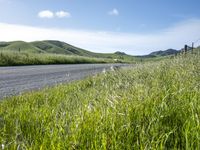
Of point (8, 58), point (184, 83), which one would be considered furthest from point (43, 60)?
point (184, 83)

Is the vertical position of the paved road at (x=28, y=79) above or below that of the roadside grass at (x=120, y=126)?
below

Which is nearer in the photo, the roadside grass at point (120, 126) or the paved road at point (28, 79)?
the roadside grass at point (120, 126)

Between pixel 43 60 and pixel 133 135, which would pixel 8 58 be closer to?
pixel 43 60

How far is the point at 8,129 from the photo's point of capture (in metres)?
4.25

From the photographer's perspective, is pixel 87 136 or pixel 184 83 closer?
pixel 87 136

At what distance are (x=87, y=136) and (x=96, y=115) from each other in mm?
549

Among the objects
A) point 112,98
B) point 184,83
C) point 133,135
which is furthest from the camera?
point 184,83

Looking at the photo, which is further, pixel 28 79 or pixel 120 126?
pixel 28 79

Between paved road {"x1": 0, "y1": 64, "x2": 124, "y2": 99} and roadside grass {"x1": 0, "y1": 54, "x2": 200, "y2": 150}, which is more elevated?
roadside grass {"x1": 0, "y1": 54, "x2": 200, "y2": 150}

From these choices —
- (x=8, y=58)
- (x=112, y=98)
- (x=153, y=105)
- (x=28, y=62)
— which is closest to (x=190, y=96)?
(x=153, y=105)

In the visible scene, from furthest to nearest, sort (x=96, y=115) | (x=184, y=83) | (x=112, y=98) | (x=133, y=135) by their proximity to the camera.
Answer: (x=184, y=83) → (x=112, y=98) → (x=96, y=115) → (x=133, y=135)

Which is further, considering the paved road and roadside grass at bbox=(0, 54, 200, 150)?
the paved road

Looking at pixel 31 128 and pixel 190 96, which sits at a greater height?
pixel 190 96

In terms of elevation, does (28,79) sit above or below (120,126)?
below
